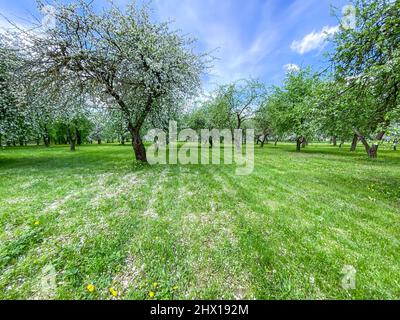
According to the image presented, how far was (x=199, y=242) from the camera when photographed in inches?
115

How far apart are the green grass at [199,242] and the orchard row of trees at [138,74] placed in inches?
100

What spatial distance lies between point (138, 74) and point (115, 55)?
1051 mm

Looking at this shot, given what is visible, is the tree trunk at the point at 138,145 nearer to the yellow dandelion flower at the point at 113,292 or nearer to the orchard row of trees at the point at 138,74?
the orchard row of trees at the point at 138,74

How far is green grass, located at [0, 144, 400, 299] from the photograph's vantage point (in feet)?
6.81

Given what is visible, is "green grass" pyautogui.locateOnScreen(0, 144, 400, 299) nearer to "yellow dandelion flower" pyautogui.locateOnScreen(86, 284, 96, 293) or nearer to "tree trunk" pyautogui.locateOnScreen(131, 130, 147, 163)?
"yellow dandelion flower" pyautogui.locateOnScreen(86, 284, 96, 293)

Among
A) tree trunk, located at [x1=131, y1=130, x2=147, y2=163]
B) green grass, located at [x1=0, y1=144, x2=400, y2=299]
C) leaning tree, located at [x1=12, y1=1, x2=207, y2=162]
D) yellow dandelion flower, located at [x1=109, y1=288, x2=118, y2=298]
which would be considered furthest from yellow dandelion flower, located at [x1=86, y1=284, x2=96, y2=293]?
tree trunk, located at [x1=131, y1=130, x2=147, y2=163]

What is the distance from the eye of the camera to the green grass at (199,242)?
Result: 2.08m

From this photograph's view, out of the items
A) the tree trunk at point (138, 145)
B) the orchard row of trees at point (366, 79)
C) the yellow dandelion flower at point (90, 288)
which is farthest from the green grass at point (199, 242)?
the tree trunk at point (138, 145)

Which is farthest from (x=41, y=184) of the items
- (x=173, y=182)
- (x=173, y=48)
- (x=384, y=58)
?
(x=384, y=58)

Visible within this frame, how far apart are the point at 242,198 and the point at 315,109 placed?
3801 millimetres

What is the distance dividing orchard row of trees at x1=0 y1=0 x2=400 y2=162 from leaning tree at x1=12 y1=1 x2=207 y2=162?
35mm

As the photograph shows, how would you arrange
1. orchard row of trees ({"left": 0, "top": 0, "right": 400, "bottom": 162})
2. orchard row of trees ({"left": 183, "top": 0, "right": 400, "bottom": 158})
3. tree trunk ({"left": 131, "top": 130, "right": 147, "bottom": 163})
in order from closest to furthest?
orchard row of trees ({"left": 183, "top": 0, "right": 400, "bottom": 158}), orchard row of trees ({"left": 0, "top": 0, "right": 400, "bottom": 162}), tree trunk ({"left": 131, "top": 130, "right": 147, "bottom": 163})
